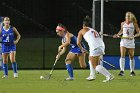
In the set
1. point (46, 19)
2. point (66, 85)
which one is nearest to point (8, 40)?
→ point (66, 85)

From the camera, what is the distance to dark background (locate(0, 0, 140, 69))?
27.5 metres

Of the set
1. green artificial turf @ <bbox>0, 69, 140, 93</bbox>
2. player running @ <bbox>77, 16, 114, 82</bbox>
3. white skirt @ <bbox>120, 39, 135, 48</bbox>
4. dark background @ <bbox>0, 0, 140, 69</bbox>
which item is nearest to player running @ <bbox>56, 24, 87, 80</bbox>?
green artificial turf @ <bbox>0, 69, 140, 93</bbox>

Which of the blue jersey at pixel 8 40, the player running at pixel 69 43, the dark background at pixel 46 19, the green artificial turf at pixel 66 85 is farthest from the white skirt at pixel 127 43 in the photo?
the dark background at pixel 46 19

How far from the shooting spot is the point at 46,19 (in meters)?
30.2

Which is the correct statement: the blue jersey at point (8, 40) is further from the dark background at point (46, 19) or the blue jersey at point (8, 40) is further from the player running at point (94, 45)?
the dark background at point (46, 19)

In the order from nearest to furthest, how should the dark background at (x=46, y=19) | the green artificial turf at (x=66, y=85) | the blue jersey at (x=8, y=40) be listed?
the green artificial turf at (x=66, y=85), the blue jersey at (x=8, y=40), the dark background at (x=46, y=19)

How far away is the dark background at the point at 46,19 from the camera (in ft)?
90.2

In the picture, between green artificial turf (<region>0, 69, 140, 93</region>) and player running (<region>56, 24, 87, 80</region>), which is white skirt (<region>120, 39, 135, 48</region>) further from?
player running (<region>56, 24, 87, 80</region>)

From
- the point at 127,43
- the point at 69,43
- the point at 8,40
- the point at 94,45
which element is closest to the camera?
the point at 94,45

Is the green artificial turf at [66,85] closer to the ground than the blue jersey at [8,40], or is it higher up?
closer to the ground

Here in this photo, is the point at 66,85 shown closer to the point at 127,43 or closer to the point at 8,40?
the point at 8,40

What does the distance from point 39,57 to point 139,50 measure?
4.85 metres

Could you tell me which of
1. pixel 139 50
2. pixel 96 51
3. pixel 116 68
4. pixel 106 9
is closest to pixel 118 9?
pixel 106 9

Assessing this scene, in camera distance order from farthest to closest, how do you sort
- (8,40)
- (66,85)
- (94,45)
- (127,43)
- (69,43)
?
(127,43)
(8,40)
(69,43)
(94,45)
(66,85)
